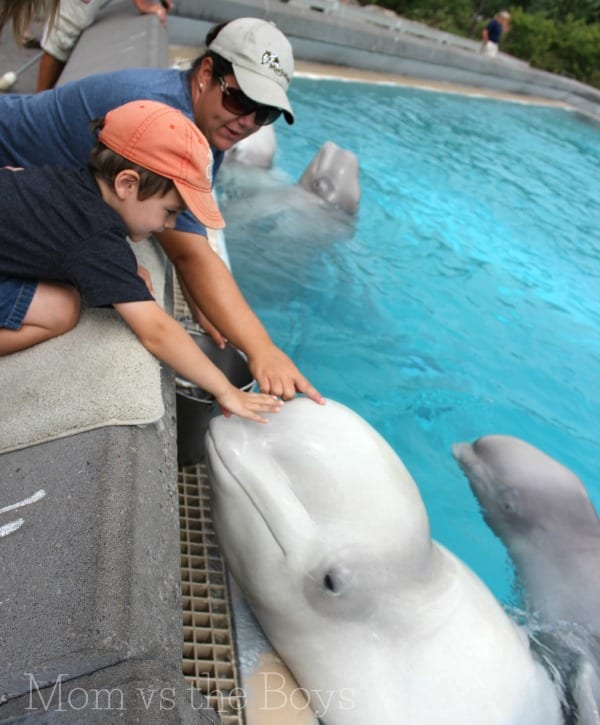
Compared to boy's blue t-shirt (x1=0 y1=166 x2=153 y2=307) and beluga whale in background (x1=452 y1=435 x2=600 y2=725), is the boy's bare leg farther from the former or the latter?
beluga whale in background (x1=452 y1=435 x2=600 y2=725)

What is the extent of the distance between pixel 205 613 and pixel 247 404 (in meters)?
0.70

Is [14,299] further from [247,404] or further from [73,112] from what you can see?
[73,112]

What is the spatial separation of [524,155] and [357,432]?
12248mm

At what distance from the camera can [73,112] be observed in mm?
2752

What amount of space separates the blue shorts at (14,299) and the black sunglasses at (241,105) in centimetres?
104

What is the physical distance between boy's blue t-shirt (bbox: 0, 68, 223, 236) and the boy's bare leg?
655 millimetres

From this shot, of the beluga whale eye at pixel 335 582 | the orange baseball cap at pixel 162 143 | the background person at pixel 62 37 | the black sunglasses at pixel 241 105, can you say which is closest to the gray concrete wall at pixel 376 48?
the background person at pixel 62 37

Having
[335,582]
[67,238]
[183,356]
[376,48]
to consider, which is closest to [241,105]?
[67,238]

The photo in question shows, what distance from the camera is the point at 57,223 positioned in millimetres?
2172

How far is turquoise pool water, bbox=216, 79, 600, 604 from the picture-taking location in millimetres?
4730

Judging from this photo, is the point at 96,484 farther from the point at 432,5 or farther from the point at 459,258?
the point at 432,5

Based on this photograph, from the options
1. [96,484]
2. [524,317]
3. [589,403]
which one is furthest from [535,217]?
[96,484]

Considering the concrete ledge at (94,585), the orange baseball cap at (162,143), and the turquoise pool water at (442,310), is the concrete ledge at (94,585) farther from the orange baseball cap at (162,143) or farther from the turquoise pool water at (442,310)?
the turquoise pool water at (442,310)

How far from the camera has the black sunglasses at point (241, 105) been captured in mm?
2639
